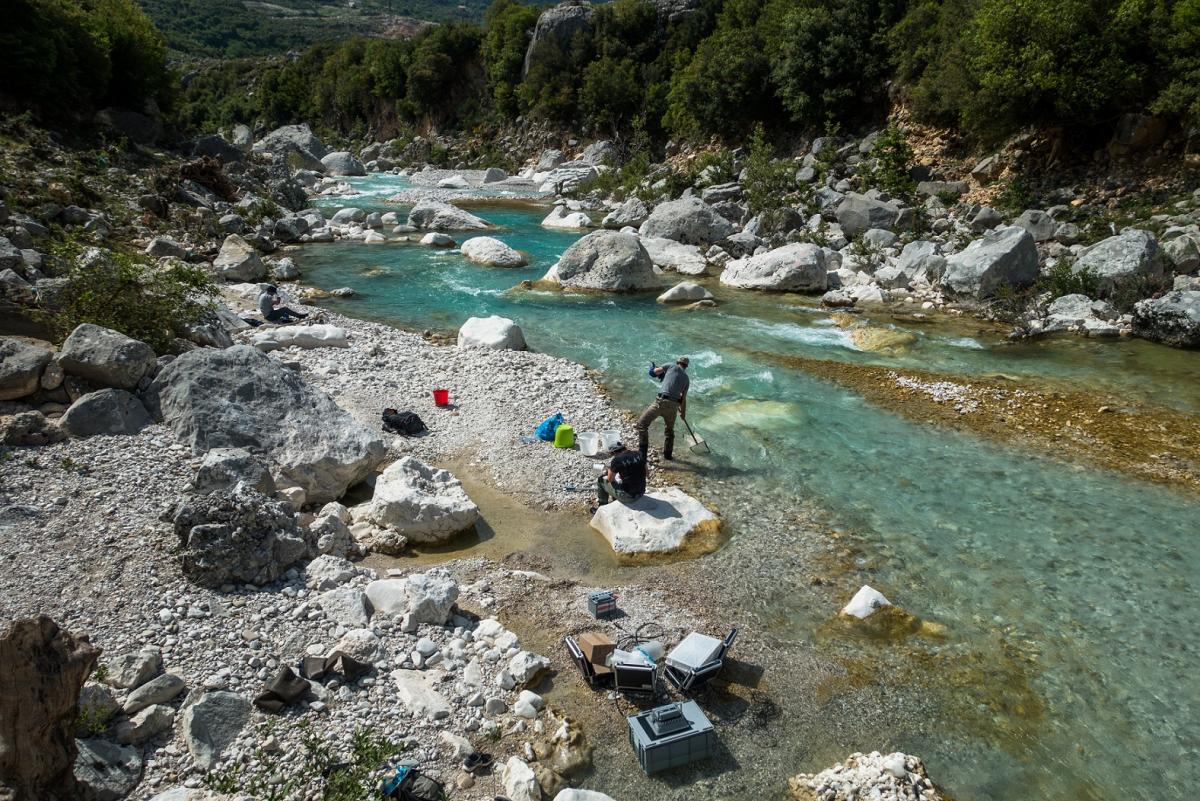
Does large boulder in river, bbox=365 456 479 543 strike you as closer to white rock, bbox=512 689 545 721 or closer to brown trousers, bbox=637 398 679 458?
brown trousers, bbox=637 398 679 458

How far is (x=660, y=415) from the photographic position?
11.8 meters

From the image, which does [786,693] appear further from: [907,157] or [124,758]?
[907,157]

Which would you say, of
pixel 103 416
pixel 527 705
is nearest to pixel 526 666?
pixel 527 705

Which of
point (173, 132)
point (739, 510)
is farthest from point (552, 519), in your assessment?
point (173, 132)

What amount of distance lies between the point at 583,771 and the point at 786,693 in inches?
87.4

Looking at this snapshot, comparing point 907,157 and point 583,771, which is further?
point 907,157

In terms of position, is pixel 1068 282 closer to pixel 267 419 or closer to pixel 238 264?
pixel 267 419

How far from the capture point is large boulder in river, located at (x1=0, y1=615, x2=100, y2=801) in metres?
4.74

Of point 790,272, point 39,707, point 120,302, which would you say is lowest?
point 790,272

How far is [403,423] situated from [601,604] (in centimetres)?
581

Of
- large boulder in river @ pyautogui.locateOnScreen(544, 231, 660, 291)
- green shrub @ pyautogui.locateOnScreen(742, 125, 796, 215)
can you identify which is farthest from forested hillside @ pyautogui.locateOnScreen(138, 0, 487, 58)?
large boulder in river @ pyautogui.locateOnScreen(544, 231, 660, 291)

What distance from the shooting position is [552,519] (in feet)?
33.8

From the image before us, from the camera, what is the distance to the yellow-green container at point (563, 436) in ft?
39.8

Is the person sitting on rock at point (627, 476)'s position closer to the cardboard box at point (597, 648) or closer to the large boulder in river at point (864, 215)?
the cardboard box at point (597, 648)
